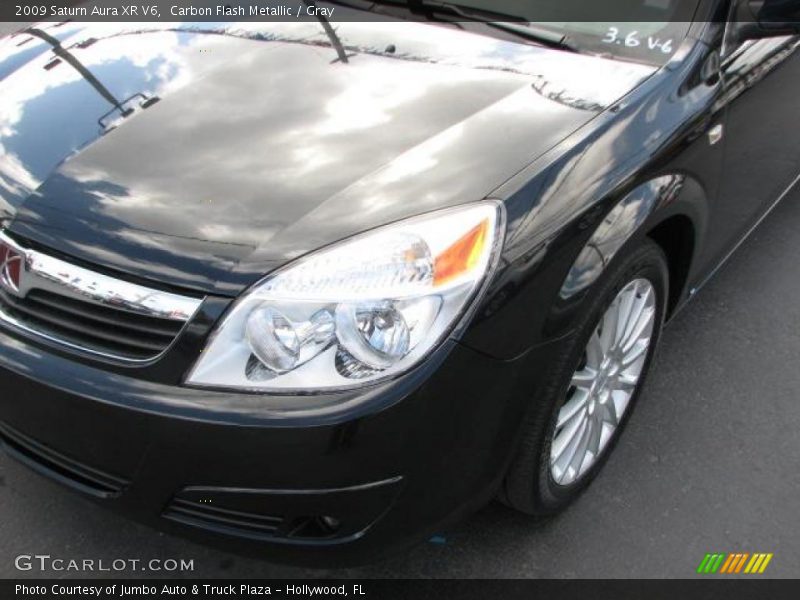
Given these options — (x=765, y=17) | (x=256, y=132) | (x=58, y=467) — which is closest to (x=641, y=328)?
(x=765, y=17)

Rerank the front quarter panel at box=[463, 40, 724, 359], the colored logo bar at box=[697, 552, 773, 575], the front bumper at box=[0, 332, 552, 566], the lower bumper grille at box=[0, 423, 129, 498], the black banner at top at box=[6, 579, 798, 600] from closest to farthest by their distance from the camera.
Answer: the front bumper at box=[0, 332, 552, 566] → the front quarter panel at box=[463, 40, 724, 359] → the lower bumper grille at box=[0, 423, 129, 498] → the black banner at top at box=[6, 579, 798, 600] → the colored logo bar at box=[697, 552, 773, 575]

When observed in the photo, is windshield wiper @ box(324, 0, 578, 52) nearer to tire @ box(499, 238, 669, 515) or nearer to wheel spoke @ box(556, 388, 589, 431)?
tire @ box(499, 238, 669, 515)

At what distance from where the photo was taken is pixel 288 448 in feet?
4.92

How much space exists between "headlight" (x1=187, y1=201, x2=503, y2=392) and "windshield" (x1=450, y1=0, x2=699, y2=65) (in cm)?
96

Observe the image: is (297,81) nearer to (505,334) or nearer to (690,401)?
(505,334)

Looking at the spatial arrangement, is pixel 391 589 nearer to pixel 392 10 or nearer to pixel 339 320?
pixel 339 320

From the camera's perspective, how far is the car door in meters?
2.31

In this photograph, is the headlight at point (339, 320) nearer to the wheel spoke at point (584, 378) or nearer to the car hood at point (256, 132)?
the car hood at point (256, 132)

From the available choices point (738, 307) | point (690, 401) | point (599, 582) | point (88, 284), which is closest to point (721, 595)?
point (599, 582)

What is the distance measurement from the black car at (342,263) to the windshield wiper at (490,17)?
1 centimetres

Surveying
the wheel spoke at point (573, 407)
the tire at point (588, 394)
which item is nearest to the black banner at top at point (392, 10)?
the tire at point (588, 394)

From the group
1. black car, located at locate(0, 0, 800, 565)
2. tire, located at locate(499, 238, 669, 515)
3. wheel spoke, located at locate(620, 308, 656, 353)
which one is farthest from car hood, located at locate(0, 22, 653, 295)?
wheel spoke, located at locate(620, 308, 656, 353)

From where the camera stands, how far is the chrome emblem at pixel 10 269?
1.74 m

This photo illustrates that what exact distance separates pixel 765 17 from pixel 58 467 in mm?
2259
